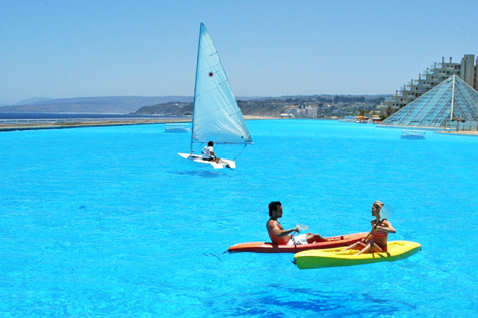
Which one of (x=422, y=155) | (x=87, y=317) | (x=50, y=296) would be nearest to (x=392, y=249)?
(x=87, y=317)

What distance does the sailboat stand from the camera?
27031 mm

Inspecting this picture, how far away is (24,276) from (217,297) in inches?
191

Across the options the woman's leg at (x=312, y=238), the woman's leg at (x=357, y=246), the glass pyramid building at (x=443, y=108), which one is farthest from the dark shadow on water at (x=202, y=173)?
the glass pyramid building at (x=443, y=108)

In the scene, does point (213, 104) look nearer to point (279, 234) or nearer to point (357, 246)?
point (279, 234)

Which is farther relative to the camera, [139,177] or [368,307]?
[139,177]

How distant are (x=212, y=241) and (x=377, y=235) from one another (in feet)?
17.9

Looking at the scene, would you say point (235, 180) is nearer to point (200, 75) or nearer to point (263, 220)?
point (200, 75)

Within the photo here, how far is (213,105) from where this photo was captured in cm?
2747

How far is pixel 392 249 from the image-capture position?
1067cm

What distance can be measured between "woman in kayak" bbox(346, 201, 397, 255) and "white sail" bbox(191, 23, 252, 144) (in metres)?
17.5

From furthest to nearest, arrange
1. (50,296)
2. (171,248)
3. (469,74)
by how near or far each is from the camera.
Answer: (469,74), (171,248), (50,296)

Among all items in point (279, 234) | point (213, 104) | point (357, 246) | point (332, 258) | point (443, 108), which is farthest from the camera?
point (443, 108)

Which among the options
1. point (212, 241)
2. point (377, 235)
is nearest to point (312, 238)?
point (377, 235)

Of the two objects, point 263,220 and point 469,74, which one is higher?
point 469,74
